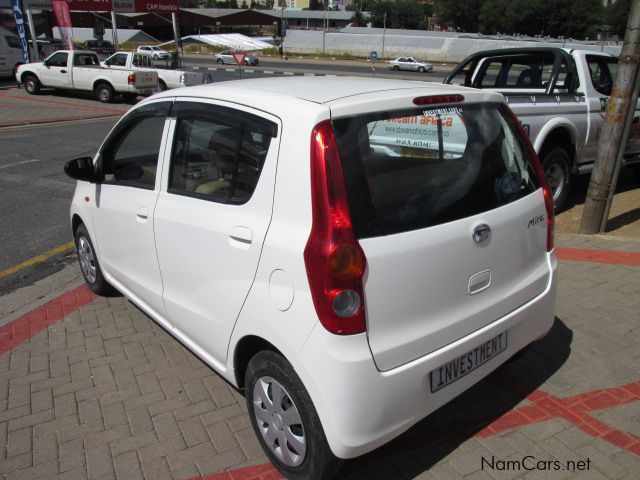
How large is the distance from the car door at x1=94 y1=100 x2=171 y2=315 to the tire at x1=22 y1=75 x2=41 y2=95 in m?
18.4

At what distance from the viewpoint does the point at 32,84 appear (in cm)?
1952

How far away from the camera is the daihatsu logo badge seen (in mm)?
2375

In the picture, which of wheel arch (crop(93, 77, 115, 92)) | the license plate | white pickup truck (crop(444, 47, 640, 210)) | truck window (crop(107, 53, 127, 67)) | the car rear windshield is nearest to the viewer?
the car rear windshield

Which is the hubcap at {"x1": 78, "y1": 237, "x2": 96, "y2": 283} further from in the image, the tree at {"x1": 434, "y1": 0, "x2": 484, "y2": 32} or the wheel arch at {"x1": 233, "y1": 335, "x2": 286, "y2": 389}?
the tree at {"x1": 434, "y1": 0, "x2": 484, "y2": 32}

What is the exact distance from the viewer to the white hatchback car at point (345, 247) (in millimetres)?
2090

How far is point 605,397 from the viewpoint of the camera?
3.05 m

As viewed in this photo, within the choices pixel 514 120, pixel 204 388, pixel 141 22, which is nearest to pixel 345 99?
pixel 514 120

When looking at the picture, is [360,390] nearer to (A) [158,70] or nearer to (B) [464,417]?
(B) [464,417]

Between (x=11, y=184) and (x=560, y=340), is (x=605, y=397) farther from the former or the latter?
(x=11, y=184)

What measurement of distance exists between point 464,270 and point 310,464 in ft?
3.61

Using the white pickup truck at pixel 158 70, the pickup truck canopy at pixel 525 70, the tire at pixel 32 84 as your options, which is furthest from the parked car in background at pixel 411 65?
the pickup truck canopy at pixel 525 70

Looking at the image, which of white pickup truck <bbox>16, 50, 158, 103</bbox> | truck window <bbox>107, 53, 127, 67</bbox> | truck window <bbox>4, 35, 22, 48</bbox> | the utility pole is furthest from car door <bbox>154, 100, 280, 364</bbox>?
truck window <bbox>4, 35, 22, 48</bbox>

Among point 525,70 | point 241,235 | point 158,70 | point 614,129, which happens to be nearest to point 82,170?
point 241,235

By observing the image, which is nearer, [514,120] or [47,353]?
[514,120]
